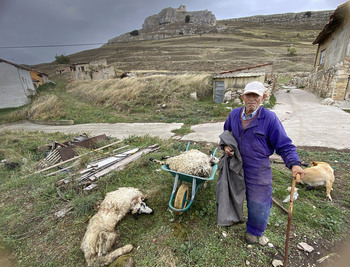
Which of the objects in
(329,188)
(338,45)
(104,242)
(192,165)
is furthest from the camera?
(338,45)

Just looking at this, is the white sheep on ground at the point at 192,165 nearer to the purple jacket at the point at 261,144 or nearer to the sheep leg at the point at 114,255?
the purple jacket at the point at 261,144

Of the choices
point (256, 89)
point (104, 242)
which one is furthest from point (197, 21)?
point (104, 242)

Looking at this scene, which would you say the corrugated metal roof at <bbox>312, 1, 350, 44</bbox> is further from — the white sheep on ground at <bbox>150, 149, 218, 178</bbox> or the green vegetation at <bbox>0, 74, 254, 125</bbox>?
the white sheep on ground at <bbox>150, 149, 218, 178</bbox>

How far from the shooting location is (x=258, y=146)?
6.34ft

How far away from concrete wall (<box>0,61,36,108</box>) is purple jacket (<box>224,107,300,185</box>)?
24.7m

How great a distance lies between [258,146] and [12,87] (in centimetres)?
2573

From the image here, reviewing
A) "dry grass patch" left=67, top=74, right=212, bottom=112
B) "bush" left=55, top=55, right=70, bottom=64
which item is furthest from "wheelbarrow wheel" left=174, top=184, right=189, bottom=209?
"bush" left=55, top=55, right=70, bottom=64

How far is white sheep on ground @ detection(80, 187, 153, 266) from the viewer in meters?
2.07

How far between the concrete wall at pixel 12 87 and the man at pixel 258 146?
2464 cm

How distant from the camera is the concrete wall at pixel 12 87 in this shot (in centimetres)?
1738

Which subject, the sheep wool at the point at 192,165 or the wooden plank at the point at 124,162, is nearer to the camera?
the sheep wool at the point at 192,165

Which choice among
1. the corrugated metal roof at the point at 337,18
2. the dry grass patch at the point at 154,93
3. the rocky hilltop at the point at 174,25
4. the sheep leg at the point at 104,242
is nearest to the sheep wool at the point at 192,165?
the sheep leg at the point at 104,242

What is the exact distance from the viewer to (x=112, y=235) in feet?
7.41

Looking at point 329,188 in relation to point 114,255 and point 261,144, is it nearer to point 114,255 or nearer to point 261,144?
point 261,144
